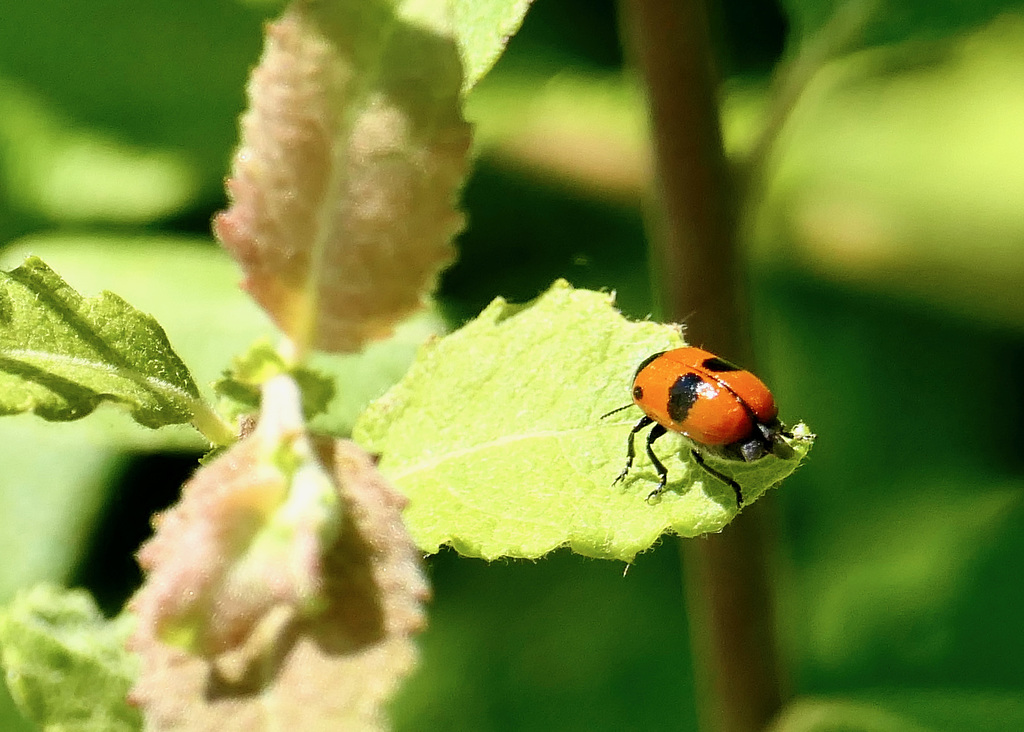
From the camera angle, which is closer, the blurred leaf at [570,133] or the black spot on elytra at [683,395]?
the black spot on elytra at [683,395]

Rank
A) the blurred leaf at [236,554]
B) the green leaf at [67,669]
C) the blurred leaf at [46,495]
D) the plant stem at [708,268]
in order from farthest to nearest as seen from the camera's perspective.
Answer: the blurred leaf at [46,495] → the plant stem at [708,268] → the green leaf at [67,669] → the blurred leaf at [236,554]

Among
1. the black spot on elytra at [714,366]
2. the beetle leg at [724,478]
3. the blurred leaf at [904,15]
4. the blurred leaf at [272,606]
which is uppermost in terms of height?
the blurred leaf at [904,15]

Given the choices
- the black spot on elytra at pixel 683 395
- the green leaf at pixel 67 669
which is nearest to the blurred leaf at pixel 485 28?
the black spot on elytra at pixel 683 395

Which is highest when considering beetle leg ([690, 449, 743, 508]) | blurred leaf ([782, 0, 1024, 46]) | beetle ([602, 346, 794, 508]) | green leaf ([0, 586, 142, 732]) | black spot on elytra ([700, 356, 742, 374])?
blurred leaf ([782, 0, 1024, 46])

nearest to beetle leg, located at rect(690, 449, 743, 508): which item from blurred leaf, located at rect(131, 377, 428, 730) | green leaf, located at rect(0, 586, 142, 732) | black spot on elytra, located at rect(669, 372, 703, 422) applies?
black spot on elytra, located at rect(669, 372, 703, 422)

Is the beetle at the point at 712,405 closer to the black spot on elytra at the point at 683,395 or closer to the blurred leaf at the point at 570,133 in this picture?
the black spot on elytra at the point at 683,395

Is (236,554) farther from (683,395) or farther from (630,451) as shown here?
(683,395)

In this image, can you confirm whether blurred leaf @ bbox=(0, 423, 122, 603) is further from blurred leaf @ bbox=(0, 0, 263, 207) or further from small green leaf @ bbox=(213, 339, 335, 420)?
small green leaf @ bbox=(213, 339, 335, 420)

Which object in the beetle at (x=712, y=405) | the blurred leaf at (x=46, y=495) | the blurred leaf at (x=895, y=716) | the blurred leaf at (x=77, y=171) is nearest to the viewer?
the beetle at (x=712, y=405)
